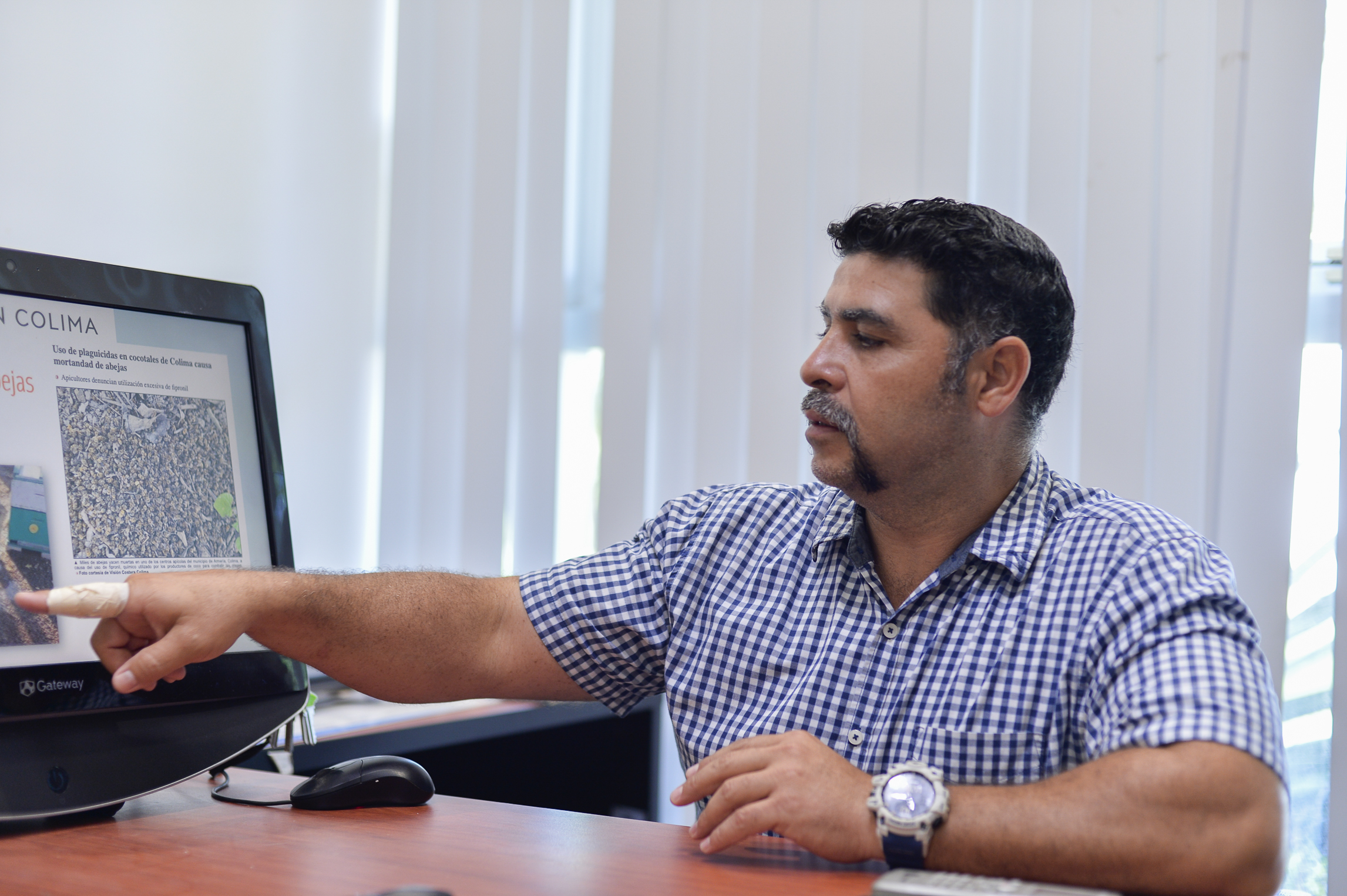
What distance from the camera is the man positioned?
2.89 ft

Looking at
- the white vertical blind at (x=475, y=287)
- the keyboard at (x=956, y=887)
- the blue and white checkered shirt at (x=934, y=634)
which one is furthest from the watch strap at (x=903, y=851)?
the white vertical blind at (x=475, y=287)

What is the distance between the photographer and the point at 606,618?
1307mm

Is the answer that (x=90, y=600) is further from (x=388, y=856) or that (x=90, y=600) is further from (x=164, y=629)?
(x=388, y=856)

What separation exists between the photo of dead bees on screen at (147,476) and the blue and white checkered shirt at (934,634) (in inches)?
15.2

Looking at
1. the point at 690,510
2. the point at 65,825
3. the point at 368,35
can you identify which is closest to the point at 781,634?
the point at 690,510

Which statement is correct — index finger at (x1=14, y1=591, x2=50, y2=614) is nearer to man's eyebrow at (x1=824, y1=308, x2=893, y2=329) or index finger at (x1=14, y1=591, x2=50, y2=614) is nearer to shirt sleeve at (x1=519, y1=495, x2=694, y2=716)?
shirt sleeve at (x1=519, y1=495, x2=694, y2=716)

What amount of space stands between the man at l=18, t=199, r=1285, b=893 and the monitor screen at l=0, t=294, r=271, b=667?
0.30ft

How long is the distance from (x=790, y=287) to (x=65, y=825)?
147 cm

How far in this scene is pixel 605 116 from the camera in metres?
2.28

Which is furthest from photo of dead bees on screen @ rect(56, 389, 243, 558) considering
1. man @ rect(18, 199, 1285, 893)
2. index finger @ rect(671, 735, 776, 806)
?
index finger @ rect(671, 735, 776, 806)

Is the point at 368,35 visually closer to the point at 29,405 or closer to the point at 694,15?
the point at 694,15

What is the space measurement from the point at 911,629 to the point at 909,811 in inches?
12.5

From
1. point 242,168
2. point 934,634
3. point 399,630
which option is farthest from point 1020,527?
point 242,168

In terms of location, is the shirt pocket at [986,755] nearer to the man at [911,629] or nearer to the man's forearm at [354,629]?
the man at [911,629]
